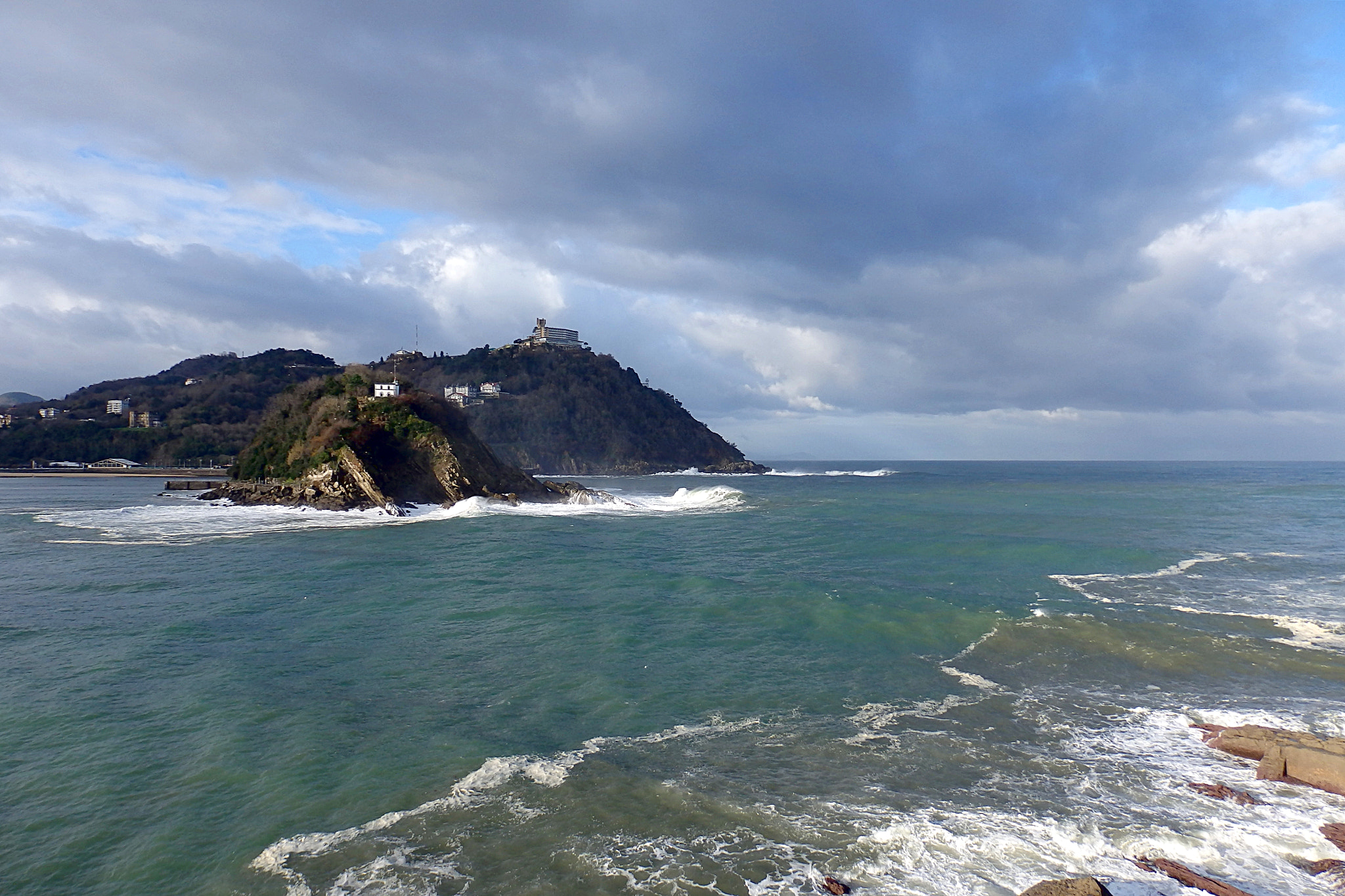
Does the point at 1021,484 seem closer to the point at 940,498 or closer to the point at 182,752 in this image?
the point at 940,498

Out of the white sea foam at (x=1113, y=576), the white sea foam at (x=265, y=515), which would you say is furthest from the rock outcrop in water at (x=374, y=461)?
the white sea foam at (x=1113, y=576)

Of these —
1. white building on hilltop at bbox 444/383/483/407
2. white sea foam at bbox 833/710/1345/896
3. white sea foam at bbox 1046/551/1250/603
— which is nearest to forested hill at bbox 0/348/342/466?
white building on hilltop at bbox 444/383/483/407

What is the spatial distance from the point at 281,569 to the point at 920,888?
22816 mm

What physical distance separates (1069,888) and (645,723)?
5811mm

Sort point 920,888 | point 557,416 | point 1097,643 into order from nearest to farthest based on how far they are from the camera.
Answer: point 920,888 < point 1097,643 < point 557,416

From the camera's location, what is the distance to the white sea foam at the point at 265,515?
106 ft

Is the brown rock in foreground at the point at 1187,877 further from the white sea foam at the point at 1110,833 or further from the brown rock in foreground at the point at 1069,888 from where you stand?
the brown rock in foreground at the point at 1069,888

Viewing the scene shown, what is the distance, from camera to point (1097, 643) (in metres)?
14.6

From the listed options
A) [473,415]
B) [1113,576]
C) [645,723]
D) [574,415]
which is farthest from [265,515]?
[574,415]

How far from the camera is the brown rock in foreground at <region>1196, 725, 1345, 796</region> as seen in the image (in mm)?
8375

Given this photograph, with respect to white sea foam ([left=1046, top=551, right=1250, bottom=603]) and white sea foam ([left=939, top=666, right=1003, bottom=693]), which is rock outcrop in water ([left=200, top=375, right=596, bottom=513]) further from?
white sea foam ([left=939, top=666, right=1003, bottom=693])

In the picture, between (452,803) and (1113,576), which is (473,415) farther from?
(452,803)

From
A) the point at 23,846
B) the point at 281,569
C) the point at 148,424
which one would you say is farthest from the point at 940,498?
the point at 148,424

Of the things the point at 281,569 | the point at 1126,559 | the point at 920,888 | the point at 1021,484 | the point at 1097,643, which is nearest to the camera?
the point at 920,888
